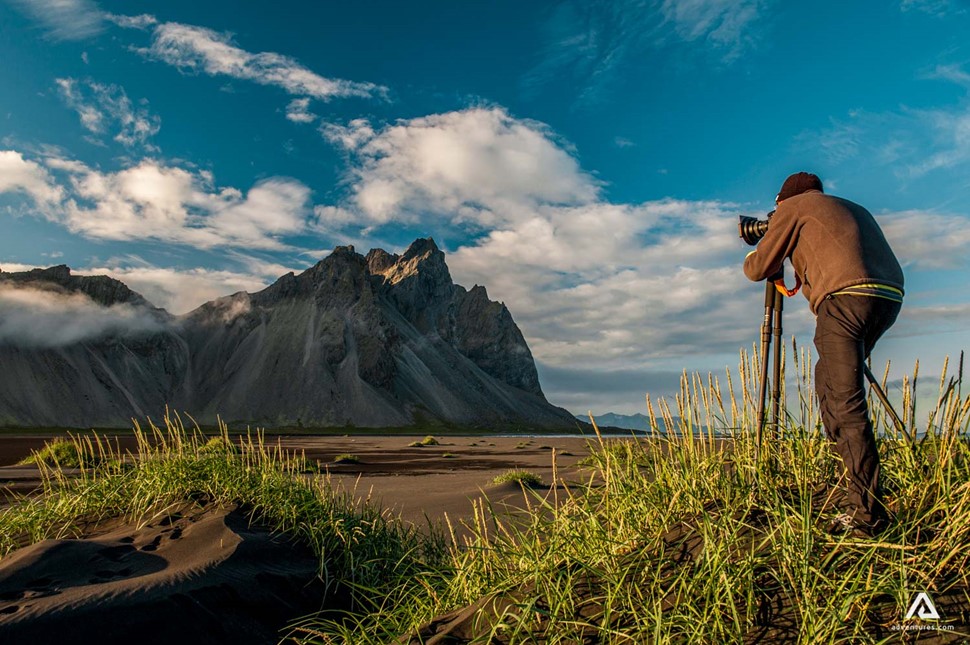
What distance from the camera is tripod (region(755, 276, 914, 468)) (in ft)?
13.6

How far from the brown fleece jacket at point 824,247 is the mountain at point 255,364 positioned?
343ft

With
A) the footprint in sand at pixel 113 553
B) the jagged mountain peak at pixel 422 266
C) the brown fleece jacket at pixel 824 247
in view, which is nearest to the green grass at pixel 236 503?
the footprint in sand at pixel 113 553

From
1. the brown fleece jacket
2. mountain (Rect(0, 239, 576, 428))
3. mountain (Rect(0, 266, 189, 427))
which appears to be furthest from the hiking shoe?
mountain (Rect(0, 239, 576, 428))

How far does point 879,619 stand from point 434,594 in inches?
96.3

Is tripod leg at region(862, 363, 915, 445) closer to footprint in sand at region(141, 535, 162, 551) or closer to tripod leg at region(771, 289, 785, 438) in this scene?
tripod leg at region(771, 289, 785, 438)

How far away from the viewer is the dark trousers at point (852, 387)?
139 inches

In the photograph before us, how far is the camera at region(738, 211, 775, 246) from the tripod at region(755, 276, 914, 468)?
329 mm

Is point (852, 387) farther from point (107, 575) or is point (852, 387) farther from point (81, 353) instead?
point (81, 353)

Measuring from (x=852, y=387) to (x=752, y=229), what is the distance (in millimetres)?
1389

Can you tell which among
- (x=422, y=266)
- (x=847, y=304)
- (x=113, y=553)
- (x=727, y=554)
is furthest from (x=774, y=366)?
(x=422, y=266)

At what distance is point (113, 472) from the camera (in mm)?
7543

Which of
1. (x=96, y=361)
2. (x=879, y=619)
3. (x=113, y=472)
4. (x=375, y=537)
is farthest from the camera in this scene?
(x=96, y=361)

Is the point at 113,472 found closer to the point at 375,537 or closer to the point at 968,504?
the point at 375,537

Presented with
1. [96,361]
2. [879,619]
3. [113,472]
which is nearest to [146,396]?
[96,361]
